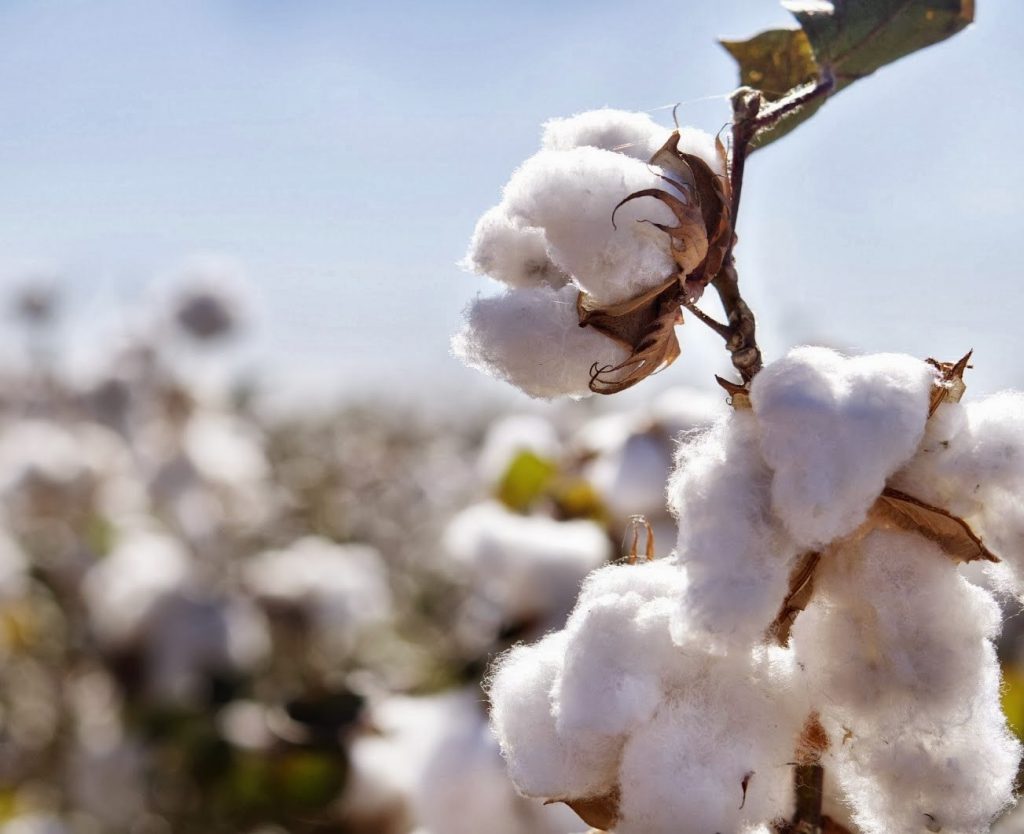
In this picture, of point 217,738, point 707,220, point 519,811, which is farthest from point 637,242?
point 217,738

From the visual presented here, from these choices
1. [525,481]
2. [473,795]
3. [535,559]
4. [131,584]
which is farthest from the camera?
[131,584]

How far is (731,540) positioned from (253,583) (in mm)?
2486

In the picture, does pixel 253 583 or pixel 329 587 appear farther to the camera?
pixel 253 583

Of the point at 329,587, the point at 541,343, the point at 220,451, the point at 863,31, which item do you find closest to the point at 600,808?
the point at 541,343

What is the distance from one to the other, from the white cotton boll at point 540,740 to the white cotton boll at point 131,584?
7.21 feet

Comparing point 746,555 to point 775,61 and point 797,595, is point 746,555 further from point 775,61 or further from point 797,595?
point 775,61

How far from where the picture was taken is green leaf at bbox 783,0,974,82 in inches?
27.2

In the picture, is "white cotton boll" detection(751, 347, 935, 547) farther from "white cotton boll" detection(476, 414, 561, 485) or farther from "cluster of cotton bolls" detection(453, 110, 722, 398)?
"white cotton boll" detection(476, 414, 561, 485)

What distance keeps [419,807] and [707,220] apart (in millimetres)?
1033

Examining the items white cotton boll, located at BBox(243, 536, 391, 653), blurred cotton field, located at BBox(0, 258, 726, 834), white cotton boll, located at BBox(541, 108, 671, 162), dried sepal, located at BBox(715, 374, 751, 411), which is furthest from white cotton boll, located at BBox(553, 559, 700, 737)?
white cotton boll, located at BBox(243, 536, 391, 653)

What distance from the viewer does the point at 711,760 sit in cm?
61

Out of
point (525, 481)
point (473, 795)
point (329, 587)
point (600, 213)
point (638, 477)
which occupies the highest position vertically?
point (600, 213)

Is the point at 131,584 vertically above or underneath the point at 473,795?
Answer: underneath

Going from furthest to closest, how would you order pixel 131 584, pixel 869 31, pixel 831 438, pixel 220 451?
pixel 220 451 → pixel 131 584 → pixel 869 31 → pixel 831 438
